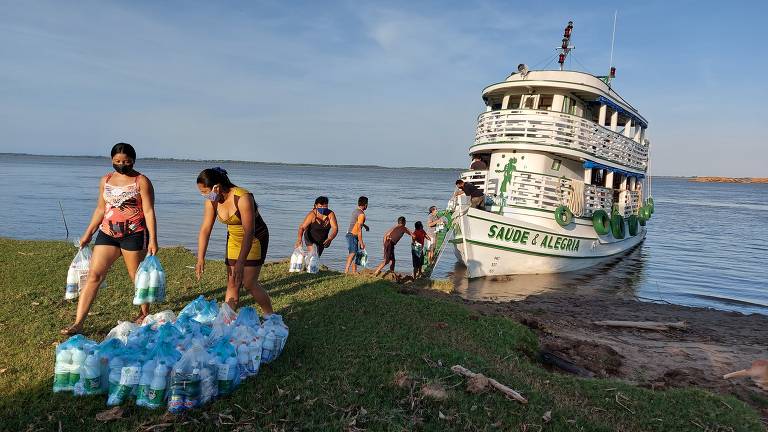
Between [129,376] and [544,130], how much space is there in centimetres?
1299

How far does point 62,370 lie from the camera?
390 centimetres

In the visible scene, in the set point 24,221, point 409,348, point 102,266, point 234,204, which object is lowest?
point 24,221

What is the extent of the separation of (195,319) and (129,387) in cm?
145

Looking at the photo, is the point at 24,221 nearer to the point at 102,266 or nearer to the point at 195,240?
the point at 195,240

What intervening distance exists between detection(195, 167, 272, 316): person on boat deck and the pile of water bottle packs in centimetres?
111

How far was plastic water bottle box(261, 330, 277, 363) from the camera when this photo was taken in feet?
14.9

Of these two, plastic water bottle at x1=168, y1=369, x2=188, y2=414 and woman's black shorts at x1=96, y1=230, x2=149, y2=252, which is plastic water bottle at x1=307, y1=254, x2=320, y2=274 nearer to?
woman's black shorts at x1=96, y1=230, x2=149, y2=252

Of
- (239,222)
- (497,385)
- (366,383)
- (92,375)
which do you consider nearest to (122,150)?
(239,222)

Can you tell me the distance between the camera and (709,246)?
80.9ft

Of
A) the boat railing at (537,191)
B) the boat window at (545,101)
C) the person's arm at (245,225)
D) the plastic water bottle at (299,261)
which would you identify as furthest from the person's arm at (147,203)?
the boat window at (545,101)

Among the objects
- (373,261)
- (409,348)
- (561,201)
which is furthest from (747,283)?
(409,348)

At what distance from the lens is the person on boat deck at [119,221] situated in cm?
536

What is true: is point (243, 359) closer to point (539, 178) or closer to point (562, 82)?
point (539, 178)

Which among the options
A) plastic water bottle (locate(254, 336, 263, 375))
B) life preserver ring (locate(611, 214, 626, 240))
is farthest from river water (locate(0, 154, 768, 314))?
plastic water bottle (locate(254, 336, 263, 375))
